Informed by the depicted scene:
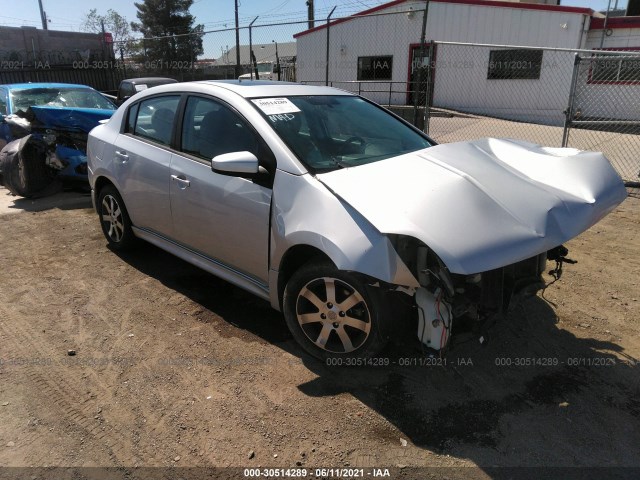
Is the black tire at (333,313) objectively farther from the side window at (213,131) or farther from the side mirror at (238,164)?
the side window at (213,131)

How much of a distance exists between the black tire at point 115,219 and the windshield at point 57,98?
4474 millimetres

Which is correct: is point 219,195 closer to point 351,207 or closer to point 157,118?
point 351,207

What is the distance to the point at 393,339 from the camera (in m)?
2.90

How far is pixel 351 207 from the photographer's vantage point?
2.71 m

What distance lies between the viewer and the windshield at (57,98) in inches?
327

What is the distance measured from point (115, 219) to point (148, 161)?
3.41ft

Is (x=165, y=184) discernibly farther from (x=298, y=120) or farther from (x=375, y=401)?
(x=375, y=401)

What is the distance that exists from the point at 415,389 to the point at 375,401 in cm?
28

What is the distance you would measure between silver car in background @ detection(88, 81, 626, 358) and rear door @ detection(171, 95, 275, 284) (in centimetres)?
1

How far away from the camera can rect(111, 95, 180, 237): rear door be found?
4.01 metres

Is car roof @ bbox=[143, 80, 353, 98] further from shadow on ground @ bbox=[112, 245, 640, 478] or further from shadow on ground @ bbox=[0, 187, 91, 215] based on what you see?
shadow on ground @ bbox=[0, 187, 91, 215]

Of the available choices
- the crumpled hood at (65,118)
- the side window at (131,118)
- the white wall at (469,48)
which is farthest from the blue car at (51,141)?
the white wall at (469,48)

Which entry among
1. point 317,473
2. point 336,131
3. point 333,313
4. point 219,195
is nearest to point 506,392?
point 333,313

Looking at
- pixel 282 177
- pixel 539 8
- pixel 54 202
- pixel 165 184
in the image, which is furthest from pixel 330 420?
pixel 539 8
